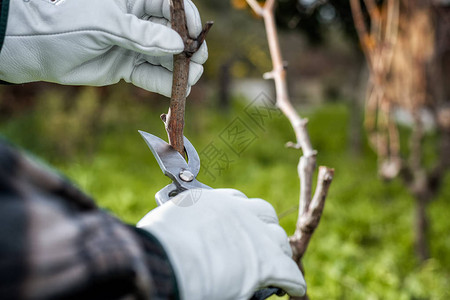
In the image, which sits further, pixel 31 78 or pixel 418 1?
pixel 418 1

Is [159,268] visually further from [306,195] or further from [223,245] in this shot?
[306,195]

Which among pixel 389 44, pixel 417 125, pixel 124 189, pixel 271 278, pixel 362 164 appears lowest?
pixel 362 164

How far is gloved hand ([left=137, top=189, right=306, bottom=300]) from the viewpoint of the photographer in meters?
0.87

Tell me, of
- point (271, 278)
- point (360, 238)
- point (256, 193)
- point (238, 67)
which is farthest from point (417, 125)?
point (238, 67)

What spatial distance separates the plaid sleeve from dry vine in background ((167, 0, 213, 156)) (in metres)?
Answer: 0.53

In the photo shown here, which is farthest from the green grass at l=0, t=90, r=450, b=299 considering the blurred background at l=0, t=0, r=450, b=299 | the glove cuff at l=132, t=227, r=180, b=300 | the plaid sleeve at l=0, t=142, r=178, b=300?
the plaid sleeve at l=0, t=142, r=178, b=300

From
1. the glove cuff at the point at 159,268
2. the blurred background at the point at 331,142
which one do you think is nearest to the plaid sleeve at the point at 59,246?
the glove cuff at the point at 159,268

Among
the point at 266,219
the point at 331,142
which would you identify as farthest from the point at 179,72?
the point at 331,142

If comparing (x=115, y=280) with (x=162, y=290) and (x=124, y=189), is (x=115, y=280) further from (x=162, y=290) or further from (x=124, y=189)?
(x=124, y=189)

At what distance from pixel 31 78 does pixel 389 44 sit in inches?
99.8

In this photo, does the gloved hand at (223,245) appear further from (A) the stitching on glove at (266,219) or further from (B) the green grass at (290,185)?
(B) the green grass at (290,185)

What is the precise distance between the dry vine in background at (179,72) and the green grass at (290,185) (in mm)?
527

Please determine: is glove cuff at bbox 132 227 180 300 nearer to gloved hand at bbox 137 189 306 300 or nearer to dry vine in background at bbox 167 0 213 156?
gloved hand at bbox 137 189 306 300

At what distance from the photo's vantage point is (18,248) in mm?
633
